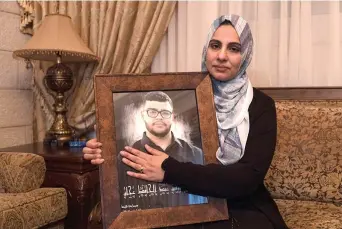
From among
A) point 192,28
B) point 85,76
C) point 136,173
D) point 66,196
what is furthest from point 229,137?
point 85,76

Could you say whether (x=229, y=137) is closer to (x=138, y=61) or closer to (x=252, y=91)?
(x=252, y=91)

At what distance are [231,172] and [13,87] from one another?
1785mm

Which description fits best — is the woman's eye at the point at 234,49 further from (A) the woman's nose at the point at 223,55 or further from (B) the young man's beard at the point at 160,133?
(B) the young man's beard at the point at 160,133

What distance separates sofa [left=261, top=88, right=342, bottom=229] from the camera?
1752mm

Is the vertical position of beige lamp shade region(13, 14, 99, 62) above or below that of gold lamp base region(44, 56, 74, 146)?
above

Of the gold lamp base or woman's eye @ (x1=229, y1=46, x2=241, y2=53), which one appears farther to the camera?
the gold lamp base

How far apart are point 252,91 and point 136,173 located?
0.57 metres

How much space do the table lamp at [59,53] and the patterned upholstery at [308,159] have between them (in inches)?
47.0

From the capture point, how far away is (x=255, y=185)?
1.37 m

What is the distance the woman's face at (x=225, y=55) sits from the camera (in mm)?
1461

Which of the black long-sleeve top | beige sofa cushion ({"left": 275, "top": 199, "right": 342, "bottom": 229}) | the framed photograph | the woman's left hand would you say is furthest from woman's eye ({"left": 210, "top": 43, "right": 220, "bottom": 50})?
beige sofa cushion ({"left": 275, "top": 199, "right": 342, "bottom": 229})

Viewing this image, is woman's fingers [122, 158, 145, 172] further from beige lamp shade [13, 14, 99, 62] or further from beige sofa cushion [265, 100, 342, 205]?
beige lamp shade [13, 14, 99, 62]

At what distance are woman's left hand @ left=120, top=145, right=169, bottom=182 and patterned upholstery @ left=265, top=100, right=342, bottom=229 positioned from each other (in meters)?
0.71

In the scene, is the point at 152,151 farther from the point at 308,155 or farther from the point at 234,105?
the point at 308,155
